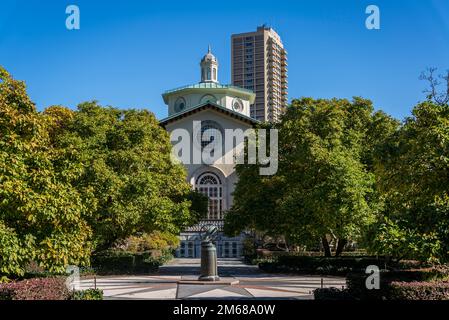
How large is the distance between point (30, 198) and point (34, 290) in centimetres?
232

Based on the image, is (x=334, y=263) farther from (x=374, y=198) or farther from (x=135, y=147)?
(x=135, y=147)

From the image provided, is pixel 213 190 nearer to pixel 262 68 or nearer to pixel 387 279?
pixel 387 279

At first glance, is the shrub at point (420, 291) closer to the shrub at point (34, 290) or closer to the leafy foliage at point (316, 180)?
the shrub at point (34, 290)

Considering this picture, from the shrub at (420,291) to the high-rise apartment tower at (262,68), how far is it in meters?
145

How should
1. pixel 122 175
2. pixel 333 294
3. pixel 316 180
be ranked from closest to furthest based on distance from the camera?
pixel 333 294 < pixel 316 180 < pixel 122 175

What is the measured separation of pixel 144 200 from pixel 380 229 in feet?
59.9

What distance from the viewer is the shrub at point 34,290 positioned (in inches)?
511

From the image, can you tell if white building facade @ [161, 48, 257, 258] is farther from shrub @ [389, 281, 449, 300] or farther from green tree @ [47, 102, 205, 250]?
shrub @ [389, 281, 449, 300]

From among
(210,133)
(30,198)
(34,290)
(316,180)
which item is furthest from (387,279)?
(210,133)

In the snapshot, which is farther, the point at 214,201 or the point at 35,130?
the point at 214,201

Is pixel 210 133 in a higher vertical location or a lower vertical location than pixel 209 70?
lower

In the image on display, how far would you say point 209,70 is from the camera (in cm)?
7044

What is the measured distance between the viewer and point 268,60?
164 m
